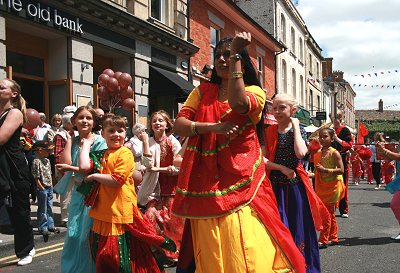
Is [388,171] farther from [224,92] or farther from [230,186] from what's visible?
[230,186]

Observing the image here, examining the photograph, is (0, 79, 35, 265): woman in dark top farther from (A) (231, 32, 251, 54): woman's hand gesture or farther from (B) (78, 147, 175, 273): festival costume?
(A) (231, 32, 251, 54): woman's hand gesture

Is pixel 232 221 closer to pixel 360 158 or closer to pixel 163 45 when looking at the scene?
pixel 163 45

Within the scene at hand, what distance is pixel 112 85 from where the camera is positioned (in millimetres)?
9445

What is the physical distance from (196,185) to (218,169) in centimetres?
16

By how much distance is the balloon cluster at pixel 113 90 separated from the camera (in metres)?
9.40

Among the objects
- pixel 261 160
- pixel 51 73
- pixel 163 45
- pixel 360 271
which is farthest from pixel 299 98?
pixel 261 160

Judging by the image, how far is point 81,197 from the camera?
159 inches

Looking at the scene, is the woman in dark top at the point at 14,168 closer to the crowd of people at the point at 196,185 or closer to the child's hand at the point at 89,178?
the crowd of people at the point at 196,185

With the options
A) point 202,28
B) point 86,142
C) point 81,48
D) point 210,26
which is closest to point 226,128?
point 86,142

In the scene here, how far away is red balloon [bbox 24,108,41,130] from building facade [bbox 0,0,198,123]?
122 centimetres

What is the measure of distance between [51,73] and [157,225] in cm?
723

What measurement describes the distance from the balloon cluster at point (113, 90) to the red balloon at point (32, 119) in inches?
54.1

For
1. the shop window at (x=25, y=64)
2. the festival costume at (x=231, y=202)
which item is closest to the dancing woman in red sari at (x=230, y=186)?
the festival costume at (x=231, y=202)

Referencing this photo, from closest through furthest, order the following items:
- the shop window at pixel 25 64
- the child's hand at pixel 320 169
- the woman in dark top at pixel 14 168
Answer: the woman in dark top at pixel 14 168 < the child's hand at pixel 320 169 < the shop window at pixel 25 64
